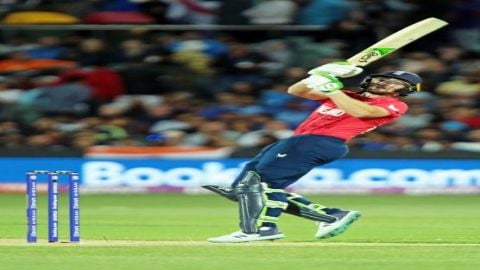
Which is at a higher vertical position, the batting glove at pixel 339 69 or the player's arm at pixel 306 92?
the batting glove at pixel 339 69

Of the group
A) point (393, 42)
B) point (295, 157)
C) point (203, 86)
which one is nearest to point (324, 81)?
point (295, 157)

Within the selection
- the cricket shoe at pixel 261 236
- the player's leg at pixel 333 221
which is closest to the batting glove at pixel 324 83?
the player's leg at pixel 333 221

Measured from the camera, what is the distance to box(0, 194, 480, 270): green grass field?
308 inches

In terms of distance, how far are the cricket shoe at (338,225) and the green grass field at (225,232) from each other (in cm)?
11

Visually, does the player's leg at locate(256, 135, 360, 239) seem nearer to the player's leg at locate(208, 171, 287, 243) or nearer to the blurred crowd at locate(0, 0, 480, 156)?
the player's leg at locate(208, 171, 287, 243)

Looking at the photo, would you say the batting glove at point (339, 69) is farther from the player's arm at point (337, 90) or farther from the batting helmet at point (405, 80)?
the batting helmet at point (405, 80)

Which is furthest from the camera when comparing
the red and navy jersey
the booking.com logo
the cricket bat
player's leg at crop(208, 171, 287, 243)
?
the booking.com logo

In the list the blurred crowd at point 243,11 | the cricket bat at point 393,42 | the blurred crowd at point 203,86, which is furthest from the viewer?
the blurred crowd at point 243,11

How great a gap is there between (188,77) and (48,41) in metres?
2.01

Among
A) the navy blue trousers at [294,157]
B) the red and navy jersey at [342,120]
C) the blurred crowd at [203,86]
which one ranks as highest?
the blurred crowd at [203,86]

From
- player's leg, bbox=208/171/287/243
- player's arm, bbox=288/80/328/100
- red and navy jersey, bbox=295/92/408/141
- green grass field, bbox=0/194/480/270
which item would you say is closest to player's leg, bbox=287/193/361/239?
green grass field, bbox=0/194/480/270

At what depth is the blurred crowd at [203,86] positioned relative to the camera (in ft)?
54.3

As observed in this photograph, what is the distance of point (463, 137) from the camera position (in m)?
16.4
